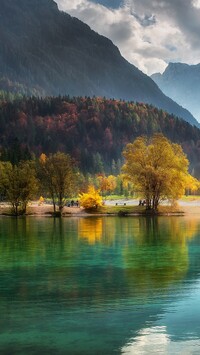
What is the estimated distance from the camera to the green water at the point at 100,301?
1516cm

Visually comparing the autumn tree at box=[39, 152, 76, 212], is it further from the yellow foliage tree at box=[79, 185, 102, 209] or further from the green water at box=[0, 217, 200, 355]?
the green water at box=[0, 217, 200, 355]

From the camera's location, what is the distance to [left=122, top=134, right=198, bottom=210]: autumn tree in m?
96.8

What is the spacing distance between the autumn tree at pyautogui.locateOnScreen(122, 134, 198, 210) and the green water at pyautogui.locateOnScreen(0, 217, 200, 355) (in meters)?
57.0

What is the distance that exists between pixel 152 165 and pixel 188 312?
265 feet

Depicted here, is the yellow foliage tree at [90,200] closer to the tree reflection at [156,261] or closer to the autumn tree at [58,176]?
the autumn tree at [58,176]

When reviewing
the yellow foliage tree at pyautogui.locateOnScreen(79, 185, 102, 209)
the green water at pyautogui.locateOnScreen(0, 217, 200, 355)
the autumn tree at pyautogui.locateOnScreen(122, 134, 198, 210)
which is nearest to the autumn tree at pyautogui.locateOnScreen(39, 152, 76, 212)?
the yellow foliage tree at pyautogui.locateOnScreen(79, 185, 102, 209)

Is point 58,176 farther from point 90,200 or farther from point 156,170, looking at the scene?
point 156,170

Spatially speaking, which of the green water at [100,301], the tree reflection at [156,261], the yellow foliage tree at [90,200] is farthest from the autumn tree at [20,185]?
the green water at [100,301]

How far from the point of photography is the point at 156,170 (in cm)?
9688

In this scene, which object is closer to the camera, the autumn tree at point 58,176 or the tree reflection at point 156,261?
the tree reflection at point 156,261

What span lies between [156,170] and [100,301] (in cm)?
7731

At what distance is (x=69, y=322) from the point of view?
17.5 metres

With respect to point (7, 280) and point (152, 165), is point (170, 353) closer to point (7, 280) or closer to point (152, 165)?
point (7, 280)

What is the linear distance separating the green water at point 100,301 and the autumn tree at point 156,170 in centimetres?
5700
